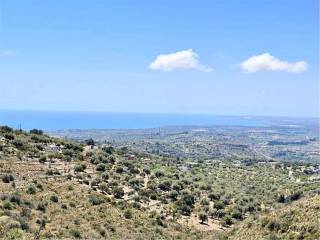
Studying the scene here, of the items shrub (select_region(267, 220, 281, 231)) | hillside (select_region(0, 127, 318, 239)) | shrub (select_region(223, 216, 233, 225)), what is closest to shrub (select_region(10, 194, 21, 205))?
hillside (select_region(0, 127, 318, 239))

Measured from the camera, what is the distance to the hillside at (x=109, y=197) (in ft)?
61.5

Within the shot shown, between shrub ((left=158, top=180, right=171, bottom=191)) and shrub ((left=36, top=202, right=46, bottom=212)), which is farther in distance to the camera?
shrub ((left=158, top=180, right=171, bottom=191))

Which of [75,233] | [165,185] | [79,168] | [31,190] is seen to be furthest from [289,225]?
[79,168]

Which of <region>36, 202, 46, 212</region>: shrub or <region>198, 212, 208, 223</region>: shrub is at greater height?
<region>36, 202, 46, 212</region>: shrub

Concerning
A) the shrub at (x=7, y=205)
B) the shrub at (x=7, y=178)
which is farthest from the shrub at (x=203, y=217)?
the shrub at (x=7, y=205)

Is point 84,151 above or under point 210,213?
above

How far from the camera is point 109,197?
25.9m

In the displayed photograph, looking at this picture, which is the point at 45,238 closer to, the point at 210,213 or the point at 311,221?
the point at 311,221

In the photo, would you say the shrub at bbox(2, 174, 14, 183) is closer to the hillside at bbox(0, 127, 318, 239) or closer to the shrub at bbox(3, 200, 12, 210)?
the hillside at bbox(0, 127, 318, 239)

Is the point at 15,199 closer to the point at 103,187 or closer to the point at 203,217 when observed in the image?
the point at 103,187

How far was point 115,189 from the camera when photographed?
27266 millimetres

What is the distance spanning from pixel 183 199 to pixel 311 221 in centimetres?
1469

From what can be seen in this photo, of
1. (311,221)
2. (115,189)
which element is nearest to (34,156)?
(115,189)

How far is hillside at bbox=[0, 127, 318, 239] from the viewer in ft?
61.5
